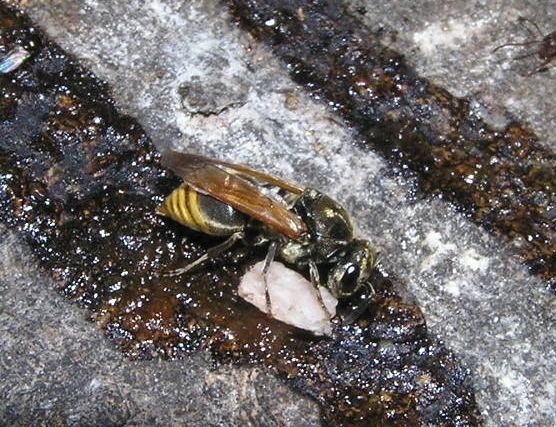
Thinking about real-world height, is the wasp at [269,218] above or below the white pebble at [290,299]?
above

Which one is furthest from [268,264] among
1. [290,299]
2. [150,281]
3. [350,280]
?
[150,281]

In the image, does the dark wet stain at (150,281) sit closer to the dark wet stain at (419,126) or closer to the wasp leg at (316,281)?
the wasp leg at (316,281)

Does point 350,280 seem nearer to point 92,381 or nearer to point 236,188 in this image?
point 236,188

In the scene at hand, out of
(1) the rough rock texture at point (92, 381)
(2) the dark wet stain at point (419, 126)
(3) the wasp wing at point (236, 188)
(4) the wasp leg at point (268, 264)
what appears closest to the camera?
(1) the rough rock texture at point (92, 381)

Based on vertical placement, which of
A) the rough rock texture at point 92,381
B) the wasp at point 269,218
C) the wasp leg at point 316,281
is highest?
the wasp at point 269,218

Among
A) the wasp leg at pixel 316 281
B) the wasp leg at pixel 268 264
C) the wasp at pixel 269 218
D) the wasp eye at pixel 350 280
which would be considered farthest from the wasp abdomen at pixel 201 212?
the wasp eye at pixel 350 280

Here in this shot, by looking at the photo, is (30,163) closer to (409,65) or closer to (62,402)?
(62,402)

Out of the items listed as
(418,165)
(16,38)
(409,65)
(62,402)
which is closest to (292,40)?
(409,65)
